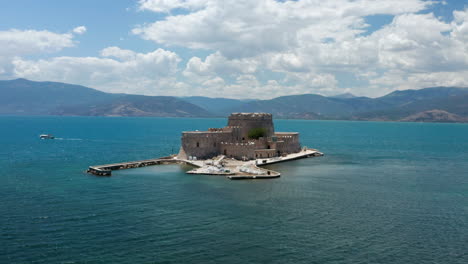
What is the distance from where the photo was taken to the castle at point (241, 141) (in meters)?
77.5

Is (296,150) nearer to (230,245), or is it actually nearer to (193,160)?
(193,160)

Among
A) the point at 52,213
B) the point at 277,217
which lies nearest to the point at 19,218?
the point at 52,213

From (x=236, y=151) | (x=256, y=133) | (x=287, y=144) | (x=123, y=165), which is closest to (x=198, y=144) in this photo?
(x=236, y=151)

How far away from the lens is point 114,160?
81.2 metres

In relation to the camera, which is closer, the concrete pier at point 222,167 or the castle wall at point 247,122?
the concrete pier at point 222,167

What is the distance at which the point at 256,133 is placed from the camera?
87.8 meters

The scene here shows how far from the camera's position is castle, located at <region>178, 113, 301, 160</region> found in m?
77.5

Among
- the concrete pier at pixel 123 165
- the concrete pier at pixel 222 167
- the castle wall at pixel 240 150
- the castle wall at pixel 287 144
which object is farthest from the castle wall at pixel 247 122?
the concrete pier at pixel 123 165

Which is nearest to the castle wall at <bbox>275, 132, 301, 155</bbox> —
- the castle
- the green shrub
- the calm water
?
the castle

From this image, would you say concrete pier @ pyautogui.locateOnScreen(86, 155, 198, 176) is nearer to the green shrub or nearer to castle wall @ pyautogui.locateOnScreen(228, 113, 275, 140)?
castle wall @ pyautogui.locateOnScreen(228, 113, 275, 140)

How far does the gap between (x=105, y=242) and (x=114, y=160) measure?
52233 mm

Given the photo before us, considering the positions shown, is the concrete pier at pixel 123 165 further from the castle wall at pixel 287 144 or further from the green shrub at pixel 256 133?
the castle wall at pixel 287 144

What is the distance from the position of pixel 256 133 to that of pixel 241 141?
4.33m

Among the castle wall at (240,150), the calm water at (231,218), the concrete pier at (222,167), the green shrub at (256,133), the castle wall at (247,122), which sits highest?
the castle wall at (247,122)
